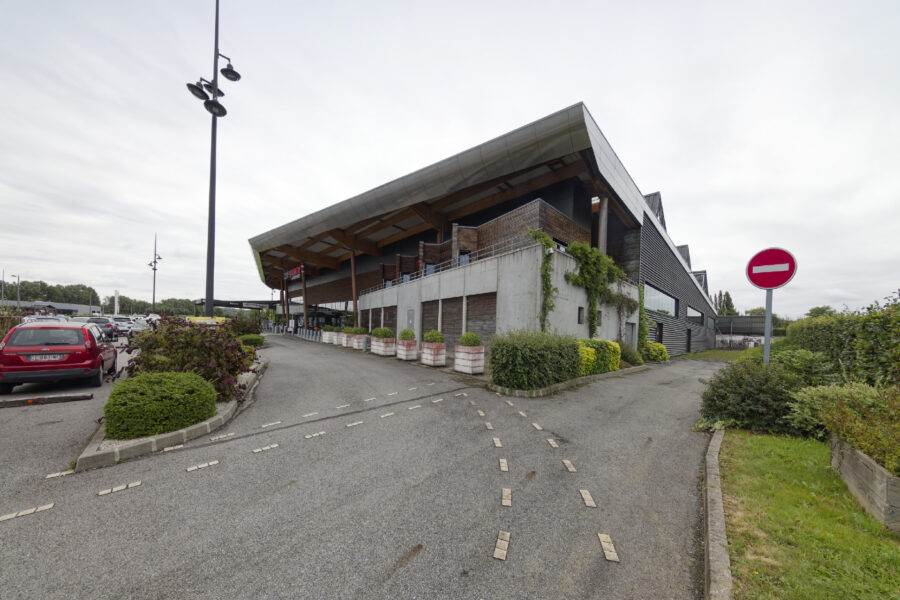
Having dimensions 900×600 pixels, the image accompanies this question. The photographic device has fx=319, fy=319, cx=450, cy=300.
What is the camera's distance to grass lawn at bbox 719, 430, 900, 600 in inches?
88.0

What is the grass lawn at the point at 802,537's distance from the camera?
223 cm

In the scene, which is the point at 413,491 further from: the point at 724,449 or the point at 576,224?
the point at 576,224

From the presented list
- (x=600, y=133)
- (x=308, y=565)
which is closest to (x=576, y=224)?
(x=600, y=133)

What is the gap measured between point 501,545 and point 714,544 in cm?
181

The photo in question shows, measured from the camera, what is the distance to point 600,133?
54.2 ft

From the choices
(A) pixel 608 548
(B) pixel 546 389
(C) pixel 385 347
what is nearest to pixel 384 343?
(C) pixel 385 347

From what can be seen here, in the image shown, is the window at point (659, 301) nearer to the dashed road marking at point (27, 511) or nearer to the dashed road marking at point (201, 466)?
the dashed road marking at point (201, 466)

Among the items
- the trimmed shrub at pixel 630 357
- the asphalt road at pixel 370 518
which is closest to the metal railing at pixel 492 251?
the trimmed shrub at pixel 630 357

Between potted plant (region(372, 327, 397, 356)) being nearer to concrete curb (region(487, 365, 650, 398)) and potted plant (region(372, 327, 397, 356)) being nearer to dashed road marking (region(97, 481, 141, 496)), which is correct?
concrete curb (region(487, 365, 650, 398))

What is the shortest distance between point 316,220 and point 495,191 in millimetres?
14712

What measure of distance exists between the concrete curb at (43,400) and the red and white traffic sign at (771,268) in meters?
14.1

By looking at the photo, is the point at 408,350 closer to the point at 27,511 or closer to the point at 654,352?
the point at 27,511

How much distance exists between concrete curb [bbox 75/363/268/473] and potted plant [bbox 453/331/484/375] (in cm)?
787

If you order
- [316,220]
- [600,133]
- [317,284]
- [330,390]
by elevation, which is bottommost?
[330,390]
